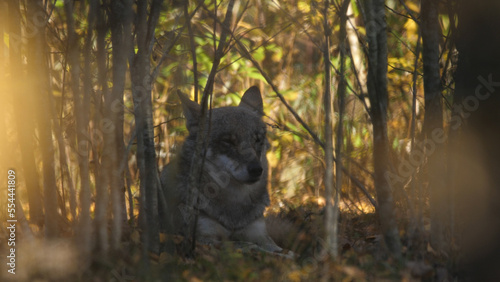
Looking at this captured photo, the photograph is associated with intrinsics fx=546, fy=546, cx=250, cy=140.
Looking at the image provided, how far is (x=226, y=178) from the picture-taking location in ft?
19.0

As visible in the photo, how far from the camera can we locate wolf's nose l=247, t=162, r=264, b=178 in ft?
17.9

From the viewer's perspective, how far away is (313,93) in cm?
901

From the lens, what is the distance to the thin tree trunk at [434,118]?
4.37 metres

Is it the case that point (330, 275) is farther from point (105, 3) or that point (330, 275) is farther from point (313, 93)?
point (313, 93)

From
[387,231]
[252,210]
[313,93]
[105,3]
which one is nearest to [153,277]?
[387,231]

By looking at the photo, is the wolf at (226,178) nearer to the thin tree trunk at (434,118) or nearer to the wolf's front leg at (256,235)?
the wolf's front leg at (256,235)

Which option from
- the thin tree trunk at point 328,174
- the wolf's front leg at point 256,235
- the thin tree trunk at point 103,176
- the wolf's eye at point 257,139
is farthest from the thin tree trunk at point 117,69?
the wolf's eye at point 257,139

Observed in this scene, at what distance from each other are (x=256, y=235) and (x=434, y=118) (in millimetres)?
2209

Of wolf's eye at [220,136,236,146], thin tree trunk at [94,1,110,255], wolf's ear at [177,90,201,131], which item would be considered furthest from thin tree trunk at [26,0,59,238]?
wolf's eye at [220,136,236,146]

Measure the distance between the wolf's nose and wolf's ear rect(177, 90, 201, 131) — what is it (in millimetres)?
716

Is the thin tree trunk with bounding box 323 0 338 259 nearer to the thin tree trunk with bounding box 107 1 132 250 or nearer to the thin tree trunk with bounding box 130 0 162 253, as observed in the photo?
the thin tree trunk with bounding box 130 0 162 253

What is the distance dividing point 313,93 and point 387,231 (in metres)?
5.34

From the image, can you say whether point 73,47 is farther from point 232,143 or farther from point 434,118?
point 434,118

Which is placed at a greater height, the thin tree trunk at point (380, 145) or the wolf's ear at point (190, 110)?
the wolf's ear at point (190, 110)
